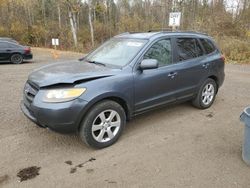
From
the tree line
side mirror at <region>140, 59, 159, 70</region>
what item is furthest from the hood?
the tree line

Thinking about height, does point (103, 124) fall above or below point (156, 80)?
below

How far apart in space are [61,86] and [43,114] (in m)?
0.46

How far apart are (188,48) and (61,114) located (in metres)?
3.06

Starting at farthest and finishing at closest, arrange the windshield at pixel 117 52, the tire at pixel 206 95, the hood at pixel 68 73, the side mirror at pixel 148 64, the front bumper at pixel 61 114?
the tire at pixel 206 95 → the windshield at pixel 117 52 → the side mirror at pixel 148 64 → the hood at pixel 68 73 → the front bumper at pixel 61 114

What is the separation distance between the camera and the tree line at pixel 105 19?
72.9 feet

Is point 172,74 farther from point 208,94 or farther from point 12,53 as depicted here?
point 12,53

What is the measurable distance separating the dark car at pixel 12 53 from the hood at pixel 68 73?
10.8 meters

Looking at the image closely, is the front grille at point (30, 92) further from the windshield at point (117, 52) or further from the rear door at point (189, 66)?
the rear door at point (189, 66)

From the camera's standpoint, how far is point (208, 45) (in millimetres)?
5898

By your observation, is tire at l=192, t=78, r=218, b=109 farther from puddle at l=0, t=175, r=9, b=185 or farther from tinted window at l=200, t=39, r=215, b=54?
puddle at l=0, t=175, r=9, b=185

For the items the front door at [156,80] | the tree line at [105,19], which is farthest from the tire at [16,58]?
the front door at [156,80]

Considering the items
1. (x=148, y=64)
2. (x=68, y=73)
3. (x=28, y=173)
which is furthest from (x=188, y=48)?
(x=28, y=173)

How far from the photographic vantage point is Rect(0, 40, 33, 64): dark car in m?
13.8

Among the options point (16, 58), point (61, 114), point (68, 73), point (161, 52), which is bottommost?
point (16, 58)
